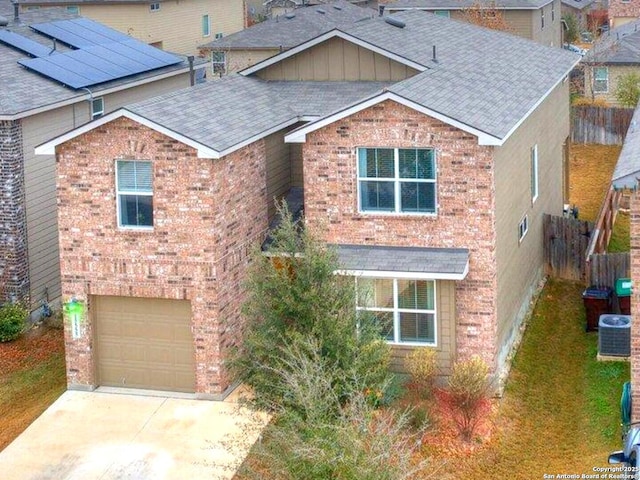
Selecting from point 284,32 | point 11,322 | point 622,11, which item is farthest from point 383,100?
point 622,11

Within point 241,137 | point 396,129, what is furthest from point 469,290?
point 241,137

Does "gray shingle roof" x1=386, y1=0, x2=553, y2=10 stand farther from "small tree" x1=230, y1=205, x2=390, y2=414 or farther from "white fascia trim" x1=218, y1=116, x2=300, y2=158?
"small tree" x1=230, y1=205, x2=390, y2=414

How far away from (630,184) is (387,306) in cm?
565

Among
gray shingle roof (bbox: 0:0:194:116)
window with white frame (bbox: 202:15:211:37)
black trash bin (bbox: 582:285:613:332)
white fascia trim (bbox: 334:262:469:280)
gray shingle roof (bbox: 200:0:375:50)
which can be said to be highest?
window with white frame (bbox: 202:15:211:37)

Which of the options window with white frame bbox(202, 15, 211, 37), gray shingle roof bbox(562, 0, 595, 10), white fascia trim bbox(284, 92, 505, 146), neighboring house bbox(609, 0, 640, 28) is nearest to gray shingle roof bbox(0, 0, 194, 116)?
white fascia trim bbox(284, 92, 505, 146)

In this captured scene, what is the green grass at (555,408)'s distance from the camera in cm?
1959

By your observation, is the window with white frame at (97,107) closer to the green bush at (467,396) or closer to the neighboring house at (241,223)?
the neighboring house at (241,223)

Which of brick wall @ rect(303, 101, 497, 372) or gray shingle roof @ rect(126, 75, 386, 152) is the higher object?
gray shingle roof @ rect(126, 75, 386, 152)

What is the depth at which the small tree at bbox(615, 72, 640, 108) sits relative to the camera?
4828 centimetres

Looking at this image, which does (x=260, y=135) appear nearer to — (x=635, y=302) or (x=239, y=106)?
(x=239, y=106)

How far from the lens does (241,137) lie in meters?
22.3

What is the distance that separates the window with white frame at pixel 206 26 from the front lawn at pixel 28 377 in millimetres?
34422

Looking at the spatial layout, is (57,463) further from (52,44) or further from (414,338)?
(52,44)

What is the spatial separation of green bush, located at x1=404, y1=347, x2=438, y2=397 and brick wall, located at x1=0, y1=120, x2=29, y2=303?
390 inches
